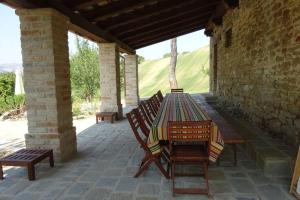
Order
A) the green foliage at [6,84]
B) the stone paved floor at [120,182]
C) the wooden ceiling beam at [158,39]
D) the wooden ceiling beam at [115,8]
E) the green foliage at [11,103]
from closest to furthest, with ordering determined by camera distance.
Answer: the stone paved floor at [120,182]
the wooden ceiling beam at [115,8]
the wooden ceiling beam at [158,39]
the green foliage at [11,103]
the green foliage at [6,84]

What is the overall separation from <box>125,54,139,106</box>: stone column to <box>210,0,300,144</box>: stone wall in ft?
14.6

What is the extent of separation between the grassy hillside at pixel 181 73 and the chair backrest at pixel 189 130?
956 inches

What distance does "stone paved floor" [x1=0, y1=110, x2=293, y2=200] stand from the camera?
109 inches

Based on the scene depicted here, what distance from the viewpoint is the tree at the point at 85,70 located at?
10.9 meters

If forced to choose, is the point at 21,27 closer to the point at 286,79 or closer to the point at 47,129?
the point at 47,129

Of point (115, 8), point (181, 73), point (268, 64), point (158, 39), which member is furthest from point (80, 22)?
point (181, 73)

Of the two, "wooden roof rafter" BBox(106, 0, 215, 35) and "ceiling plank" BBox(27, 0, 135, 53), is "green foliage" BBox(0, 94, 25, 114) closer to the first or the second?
"ceiling plank" BBox(27, 0, 135, 53)

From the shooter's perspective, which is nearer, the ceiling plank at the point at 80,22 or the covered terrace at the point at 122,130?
the covered terrace at the point at 122,130

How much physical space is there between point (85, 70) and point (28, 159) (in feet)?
26.3

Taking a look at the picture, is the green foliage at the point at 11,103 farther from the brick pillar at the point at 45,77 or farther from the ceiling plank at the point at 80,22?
the brick pillar at the point at 45,77

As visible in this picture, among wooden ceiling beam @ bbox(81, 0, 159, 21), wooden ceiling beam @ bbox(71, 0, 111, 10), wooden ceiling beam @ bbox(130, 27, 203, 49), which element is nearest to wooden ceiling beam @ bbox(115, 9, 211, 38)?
wooden ceiling beam @ bbox(130, 27, 203, 49)

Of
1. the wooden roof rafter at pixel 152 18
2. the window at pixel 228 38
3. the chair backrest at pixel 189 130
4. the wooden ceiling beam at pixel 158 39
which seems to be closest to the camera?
the chair backrest at pixel 189 130

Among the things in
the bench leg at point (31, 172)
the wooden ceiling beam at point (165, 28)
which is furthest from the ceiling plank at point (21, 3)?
the wooden ceiling beam at point (165, 28)

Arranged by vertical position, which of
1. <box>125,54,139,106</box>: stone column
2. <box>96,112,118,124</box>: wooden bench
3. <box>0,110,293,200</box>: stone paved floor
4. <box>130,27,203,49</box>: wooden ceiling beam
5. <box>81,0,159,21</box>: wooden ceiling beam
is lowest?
<box>0,110,293,200</box>: stone paved floor
